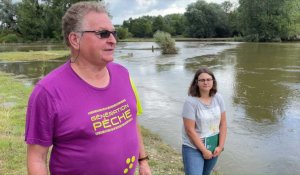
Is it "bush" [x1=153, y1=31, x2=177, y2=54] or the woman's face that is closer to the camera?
the woman's face

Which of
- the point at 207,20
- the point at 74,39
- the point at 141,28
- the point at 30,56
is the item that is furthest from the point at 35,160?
the point at 141,28

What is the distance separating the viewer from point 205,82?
443cm

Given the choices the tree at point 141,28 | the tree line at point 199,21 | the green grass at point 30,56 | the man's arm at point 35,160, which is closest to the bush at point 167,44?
the green grass at point 30,56

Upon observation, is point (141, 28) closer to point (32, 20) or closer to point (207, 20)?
point (207, 20)

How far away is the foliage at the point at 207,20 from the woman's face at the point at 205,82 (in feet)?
272

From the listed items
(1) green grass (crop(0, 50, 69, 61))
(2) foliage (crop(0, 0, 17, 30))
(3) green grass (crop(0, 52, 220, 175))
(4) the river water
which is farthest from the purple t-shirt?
(2) foliage (crop(0, 0, 17, 30))

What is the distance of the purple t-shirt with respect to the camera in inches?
83.4

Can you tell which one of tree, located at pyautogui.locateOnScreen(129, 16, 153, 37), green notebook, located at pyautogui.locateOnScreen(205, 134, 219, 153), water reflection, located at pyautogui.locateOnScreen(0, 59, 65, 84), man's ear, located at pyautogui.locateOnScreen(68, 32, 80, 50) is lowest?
water reflection, located at pyautogui.locateOnScreen(0, 59, 65, 84)

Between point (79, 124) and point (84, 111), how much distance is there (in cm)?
8

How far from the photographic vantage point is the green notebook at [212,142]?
4.31 metres

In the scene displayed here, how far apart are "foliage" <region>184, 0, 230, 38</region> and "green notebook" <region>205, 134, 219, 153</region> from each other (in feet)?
273

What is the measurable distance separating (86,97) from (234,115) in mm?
10117

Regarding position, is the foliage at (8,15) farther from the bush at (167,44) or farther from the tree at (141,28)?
the bush at (167,44)

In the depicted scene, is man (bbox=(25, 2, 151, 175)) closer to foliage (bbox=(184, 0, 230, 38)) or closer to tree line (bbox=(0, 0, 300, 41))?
tree line (bbox=(0, 0, 300, 41))
